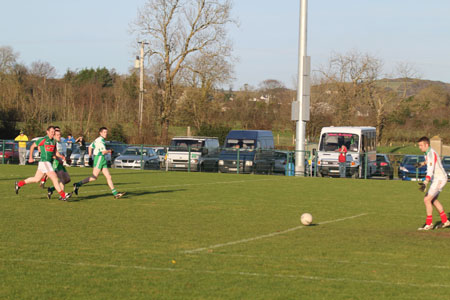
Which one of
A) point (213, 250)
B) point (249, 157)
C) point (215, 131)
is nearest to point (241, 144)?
point (249, 157)

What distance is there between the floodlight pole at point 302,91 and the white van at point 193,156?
15.3 ft

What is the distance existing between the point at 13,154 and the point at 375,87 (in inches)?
1554

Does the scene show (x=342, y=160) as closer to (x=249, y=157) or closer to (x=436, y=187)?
(x=249, y=157)

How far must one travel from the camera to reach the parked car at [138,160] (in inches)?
A: 1443

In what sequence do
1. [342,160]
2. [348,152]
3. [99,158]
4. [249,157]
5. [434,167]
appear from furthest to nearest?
[249,157], [348,152], [342,160], [99,158], [434,167]

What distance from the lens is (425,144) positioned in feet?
41.5

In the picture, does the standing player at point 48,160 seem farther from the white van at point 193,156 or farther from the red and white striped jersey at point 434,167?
the white van at point 193,156

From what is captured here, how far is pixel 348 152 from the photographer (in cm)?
3431

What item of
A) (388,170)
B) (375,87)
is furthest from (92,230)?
(375,87)

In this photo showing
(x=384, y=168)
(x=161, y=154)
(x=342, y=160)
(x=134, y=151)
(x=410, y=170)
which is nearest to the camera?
(x=342, y=160)

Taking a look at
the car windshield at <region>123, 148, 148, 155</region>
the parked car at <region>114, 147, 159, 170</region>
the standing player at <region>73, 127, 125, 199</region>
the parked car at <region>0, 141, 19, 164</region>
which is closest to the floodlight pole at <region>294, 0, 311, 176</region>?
the parked car at <region>114, 147, 159, 170</region>

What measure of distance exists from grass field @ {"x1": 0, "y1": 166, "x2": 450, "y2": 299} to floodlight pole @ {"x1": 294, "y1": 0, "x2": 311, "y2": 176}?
15405mm

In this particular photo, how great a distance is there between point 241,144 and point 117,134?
22415mm

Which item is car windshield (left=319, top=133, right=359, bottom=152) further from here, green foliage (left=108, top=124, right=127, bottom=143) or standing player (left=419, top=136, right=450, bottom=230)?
green foliage (left=108, top=124, right=127, bottom=143)
